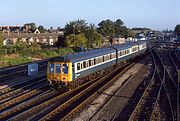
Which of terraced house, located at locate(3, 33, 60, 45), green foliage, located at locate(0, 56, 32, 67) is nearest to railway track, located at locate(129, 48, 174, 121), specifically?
green foliage, located at locate(0, 56, 32, 67)

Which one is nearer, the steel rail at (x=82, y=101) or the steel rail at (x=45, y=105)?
the steel rail at (x=45, y=105)

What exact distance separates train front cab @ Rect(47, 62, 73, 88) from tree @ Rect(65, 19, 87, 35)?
48950 millimetres

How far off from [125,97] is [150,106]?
283cm

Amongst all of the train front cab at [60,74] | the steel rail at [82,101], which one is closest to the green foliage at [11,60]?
the steel rail at [82,101]

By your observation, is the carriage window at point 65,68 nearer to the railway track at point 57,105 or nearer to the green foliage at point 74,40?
the railway track at point 57,105

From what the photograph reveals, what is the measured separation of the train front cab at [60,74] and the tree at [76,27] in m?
48.9

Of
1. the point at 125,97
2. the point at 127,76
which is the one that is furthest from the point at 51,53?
the point at 125,97

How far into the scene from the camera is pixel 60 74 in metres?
23.3

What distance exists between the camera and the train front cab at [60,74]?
2309cm

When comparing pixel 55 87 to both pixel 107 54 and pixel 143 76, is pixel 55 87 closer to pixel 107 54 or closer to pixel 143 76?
pixel 107 54

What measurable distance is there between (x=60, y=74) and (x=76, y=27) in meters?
51.4

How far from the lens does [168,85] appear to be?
2766 cm

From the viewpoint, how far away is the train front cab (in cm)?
2309

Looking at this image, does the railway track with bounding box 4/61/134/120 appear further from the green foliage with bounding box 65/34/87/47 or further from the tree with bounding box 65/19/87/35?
the tree with bounding box 65/19/87/35
